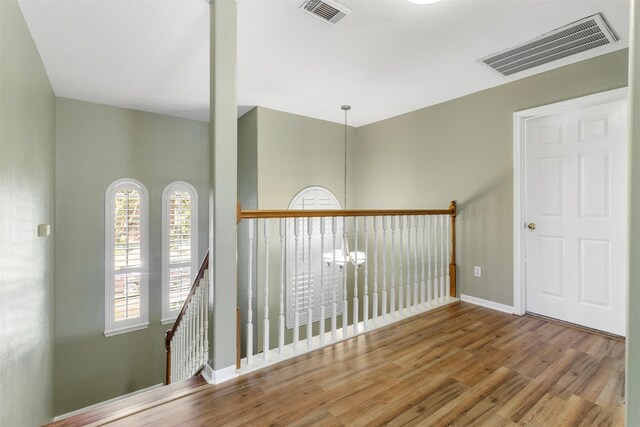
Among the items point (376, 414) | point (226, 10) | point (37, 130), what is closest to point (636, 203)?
point (376, 414)

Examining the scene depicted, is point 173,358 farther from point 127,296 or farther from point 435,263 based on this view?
point 435,263

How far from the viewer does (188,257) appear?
4.67 meters

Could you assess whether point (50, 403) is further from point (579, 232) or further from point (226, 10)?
point (579, 232)

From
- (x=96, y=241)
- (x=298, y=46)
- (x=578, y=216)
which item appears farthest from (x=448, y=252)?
(x=96, y=241)

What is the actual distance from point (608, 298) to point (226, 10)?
12.2 feet

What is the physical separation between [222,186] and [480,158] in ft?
9.33

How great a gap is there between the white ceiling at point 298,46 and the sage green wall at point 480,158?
0.54ft

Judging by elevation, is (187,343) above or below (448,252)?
below

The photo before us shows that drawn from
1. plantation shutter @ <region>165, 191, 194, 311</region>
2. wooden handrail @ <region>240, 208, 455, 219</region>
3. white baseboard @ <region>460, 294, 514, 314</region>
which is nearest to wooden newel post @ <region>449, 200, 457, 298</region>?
white baseboard @ <region>460, 294, 514, 314</region>

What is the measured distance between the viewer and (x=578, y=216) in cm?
286

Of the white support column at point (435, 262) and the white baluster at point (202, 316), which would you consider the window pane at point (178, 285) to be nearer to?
the white baluster at point (202, 316)

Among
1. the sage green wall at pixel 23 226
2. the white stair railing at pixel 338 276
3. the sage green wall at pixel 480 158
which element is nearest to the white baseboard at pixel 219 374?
the white stair railing at pixel 338 276

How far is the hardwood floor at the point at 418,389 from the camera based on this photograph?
5.40ft

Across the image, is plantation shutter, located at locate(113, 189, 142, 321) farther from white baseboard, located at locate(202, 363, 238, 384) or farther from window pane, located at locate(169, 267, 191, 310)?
white baseboard, located at locate(202, 363, 238, 384)
